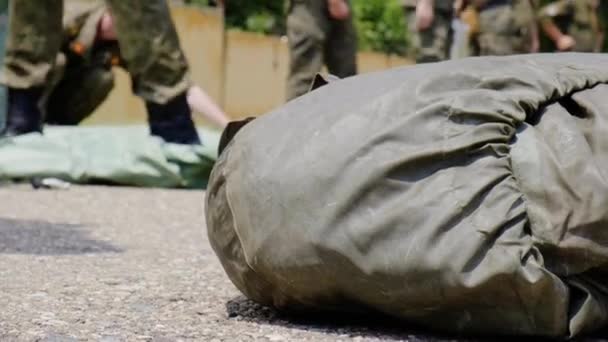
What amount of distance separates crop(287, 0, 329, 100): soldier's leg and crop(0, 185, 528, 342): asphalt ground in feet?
6.08

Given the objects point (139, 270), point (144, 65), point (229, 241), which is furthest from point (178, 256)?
point (144, 65)

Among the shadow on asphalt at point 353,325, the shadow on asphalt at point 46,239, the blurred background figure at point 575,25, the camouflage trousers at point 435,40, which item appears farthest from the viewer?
the blurred background figure at point 575,25

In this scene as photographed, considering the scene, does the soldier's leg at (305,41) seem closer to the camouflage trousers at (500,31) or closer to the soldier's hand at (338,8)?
the soldier's hand at (338,8)

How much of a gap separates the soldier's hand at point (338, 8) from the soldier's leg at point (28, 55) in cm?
147

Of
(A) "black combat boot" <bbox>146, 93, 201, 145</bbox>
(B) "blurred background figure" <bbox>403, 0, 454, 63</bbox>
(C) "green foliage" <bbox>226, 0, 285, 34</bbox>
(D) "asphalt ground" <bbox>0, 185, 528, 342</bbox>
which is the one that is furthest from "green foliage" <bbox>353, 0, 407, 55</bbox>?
(D) "asphalt ground" <bbox>0, 185, 528, 342</bbox>

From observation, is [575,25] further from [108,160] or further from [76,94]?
[108,160]

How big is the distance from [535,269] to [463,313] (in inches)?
6.8

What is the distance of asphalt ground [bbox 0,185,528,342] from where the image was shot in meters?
2.66

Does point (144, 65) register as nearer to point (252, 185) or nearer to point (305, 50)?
point (305, 50)

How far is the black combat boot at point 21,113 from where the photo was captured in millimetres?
6039

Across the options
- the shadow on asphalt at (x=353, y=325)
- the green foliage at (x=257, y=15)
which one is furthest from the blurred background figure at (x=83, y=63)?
the green foliage at (x=257, y=15)

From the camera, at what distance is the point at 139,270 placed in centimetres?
357

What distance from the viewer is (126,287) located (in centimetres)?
325

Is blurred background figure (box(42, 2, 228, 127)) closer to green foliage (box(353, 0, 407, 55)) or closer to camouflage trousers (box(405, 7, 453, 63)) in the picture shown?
camouflage trousers (box(405, 7, 453, 63))
